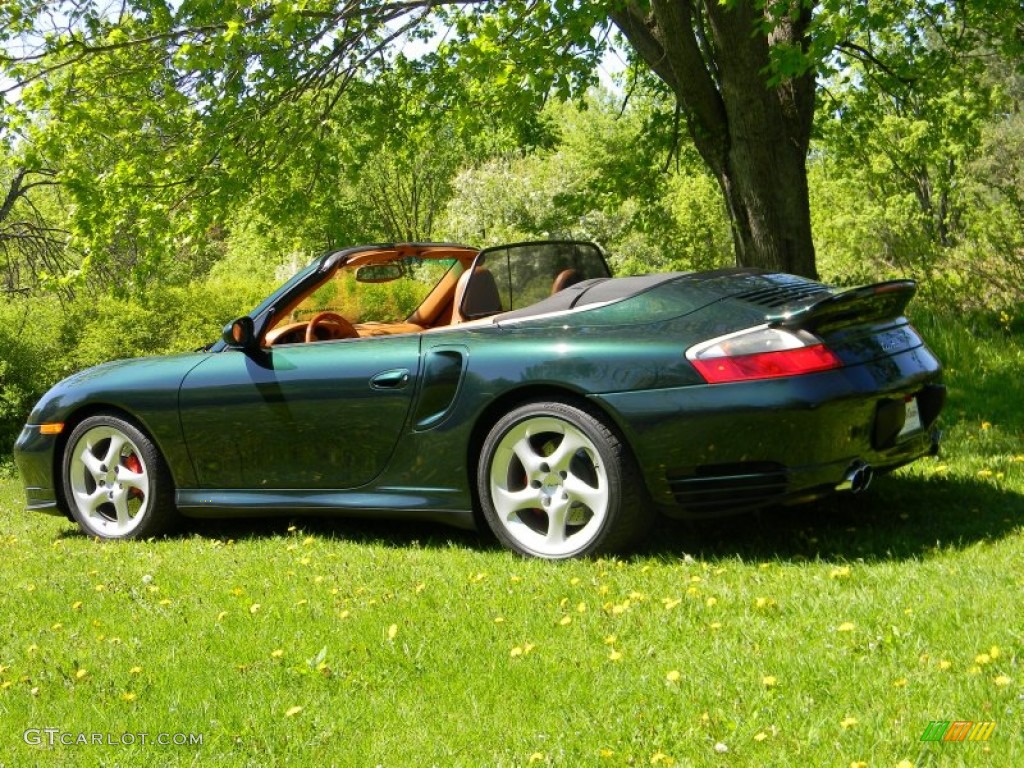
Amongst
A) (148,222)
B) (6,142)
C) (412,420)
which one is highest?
(6,142)

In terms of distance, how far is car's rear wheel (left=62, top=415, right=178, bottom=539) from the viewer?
6.11m

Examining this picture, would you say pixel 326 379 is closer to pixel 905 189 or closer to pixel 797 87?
pixel 797 87

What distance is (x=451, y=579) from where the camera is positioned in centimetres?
470

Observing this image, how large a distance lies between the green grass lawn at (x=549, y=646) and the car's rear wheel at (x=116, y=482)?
478 mm

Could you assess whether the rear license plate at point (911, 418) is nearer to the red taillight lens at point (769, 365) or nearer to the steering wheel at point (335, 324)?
the red taillight lens at point (769, 365)

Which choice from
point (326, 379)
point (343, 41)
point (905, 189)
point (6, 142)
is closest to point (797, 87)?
point (343, 41)

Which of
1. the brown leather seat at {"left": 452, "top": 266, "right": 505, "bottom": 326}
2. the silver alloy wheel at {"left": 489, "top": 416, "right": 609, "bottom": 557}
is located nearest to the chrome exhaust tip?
the silver alloy wheel at {"left": 489, "top": 416, "right": 609, "bottom": 557}

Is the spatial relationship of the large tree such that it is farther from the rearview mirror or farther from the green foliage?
the green foliage

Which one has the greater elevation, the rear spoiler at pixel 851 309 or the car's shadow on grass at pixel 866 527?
the rear spoiler at pixel 851 309

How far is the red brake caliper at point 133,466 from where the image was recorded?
6.28m

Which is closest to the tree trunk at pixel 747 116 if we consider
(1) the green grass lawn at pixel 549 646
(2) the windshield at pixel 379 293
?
(2) the windshield at pixel 379 293

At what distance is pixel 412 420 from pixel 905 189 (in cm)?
4187

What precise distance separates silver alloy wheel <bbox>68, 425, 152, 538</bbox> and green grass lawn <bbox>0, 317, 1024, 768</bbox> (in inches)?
21.6

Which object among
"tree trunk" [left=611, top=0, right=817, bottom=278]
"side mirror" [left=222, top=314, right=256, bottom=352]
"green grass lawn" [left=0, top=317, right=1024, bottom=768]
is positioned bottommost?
"green grass lawn" [left=0, top=317, right=1024, bottom=768]
